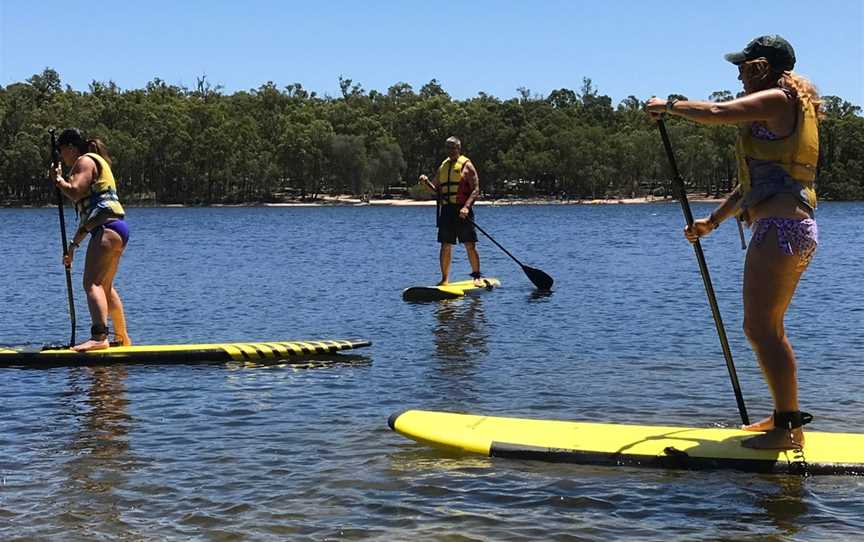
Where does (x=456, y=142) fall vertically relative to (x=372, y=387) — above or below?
above

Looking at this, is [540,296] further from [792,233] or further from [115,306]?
[792,233]

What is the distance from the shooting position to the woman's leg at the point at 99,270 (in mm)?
11070

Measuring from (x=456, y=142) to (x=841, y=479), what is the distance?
1158cm

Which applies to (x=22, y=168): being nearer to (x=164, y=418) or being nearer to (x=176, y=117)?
(x=176, y=117)

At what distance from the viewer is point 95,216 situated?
438 inches

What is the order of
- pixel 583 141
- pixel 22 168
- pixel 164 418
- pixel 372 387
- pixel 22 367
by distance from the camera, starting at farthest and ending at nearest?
1. pixel 583 141
2. pixel 22 168
3. pixel 22 367
4. pixel 372 387
5. pixel 164 418

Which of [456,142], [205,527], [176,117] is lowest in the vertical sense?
[205,527]

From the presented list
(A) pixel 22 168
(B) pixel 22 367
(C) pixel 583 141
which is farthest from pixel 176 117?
(B) pixel 22 367

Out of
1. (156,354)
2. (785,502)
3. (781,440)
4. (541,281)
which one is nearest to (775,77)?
(781,440)

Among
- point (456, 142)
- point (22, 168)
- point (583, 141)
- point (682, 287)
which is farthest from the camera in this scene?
point (583, 141)

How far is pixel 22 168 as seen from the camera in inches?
4892

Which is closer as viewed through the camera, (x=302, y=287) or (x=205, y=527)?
(x=205, y=527)

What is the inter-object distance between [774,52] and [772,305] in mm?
1534

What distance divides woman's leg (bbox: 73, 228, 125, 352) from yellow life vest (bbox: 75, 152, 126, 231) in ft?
0.55
